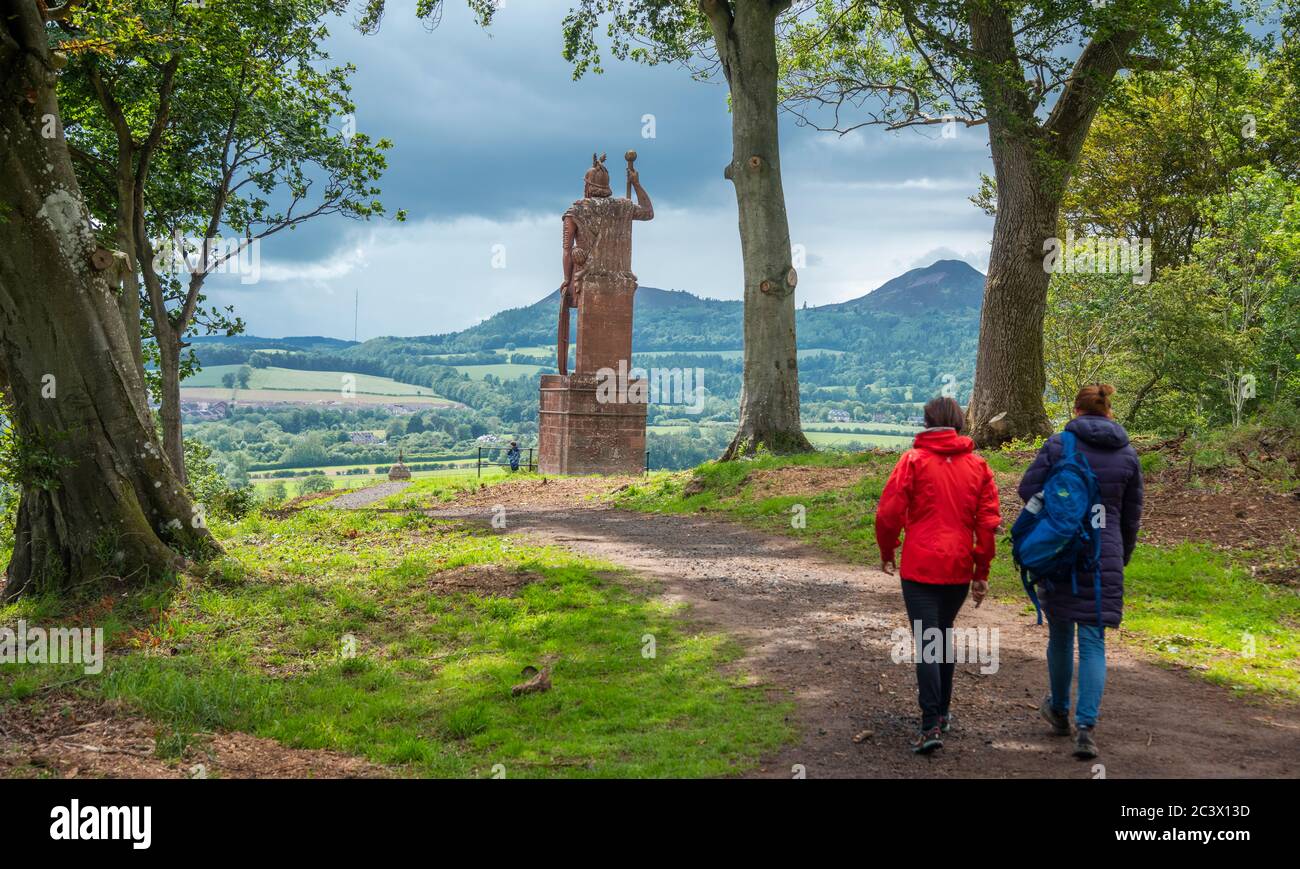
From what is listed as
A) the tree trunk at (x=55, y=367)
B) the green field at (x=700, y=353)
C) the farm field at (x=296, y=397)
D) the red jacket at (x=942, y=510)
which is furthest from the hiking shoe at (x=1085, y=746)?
the green field at (x=700, y=353)

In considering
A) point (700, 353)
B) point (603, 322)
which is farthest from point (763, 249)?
point (700, 353)

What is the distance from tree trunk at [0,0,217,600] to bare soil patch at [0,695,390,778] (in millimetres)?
2836

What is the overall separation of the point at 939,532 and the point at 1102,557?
→ 90 centimetres

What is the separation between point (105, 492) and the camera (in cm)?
835

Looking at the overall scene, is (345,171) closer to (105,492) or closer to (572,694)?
(105,492)

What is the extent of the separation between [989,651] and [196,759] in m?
5.43

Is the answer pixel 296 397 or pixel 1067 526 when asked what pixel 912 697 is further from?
pixel 296 397

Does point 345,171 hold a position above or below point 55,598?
above

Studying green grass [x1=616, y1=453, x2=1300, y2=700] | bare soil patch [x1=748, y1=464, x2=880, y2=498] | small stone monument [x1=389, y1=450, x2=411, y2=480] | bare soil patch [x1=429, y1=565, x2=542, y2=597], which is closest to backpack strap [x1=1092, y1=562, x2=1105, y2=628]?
green grass [x1=616, y1=453, x2=1300, y2=700]

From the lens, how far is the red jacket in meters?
5.12

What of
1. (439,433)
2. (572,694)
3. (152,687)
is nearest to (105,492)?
(152,687)

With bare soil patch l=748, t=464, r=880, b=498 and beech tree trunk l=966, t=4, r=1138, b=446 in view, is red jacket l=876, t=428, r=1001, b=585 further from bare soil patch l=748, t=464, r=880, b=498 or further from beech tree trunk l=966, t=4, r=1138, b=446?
beech tree trunk l=966, t=4, r=1138, b=446

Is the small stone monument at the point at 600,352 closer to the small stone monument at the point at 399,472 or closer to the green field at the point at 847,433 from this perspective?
the small stone monument at the point at 399,472

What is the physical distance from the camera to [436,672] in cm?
699
